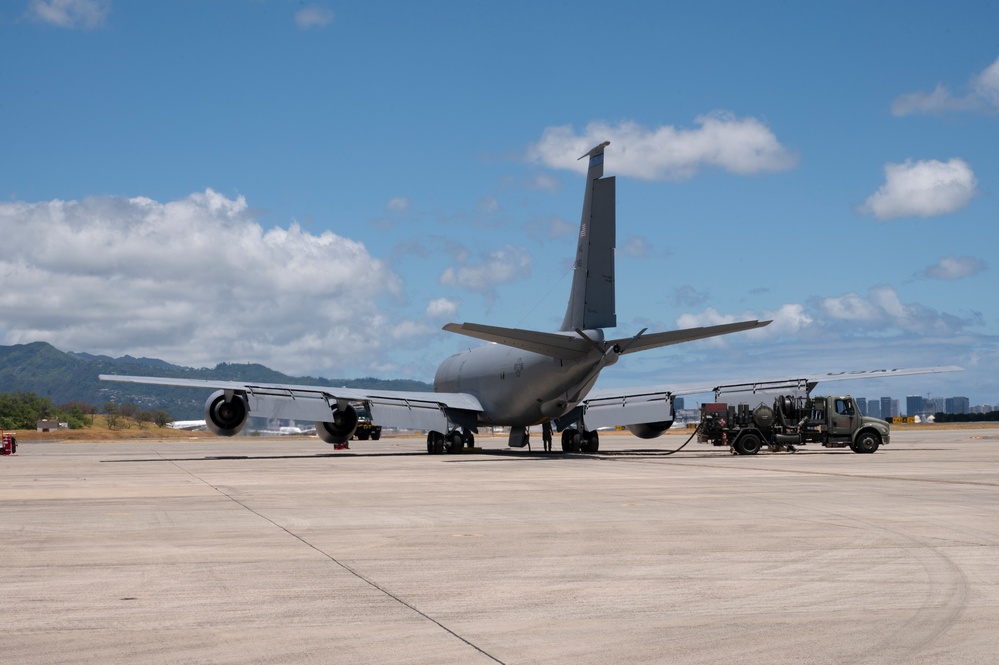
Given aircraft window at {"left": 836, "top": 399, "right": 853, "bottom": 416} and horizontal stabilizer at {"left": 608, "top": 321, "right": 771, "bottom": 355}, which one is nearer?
horizontal stabilizer at {"left": 608, "top": 321, "right": 771, "bottom": 355}

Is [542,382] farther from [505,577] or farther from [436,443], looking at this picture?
[505,577]

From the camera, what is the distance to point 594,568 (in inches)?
426

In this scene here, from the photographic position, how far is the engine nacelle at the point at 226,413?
4084 centimetres

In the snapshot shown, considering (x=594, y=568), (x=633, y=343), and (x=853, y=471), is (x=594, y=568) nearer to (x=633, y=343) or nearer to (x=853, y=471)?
(x=853, y=471)

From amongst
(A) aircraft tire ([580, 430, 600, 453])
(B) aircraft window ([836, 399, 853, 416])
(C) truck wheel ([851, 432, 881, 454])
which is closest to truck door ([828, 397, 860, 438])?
(B) aircraft window ([836, 399, 853, 416])

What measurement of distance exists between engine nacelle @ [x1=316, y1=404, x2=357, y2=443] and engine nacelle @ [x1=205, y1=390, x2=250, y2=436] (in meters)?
3.48

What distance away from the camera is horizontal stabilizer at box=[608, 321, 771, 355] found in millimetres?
30828

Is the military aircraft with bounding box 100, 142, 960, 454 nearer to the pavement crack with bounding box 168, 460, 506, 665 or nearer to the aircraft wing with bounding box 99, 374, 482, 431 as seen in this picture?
the aircraft wing with bounding box 99, 374, 482, 431

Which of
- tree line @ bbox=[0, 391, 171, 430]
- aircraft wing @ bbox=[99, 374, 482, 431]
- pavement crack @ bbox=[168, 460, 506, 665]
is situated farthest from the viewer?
tree line @ bbox=[0, 391, 171, 430]

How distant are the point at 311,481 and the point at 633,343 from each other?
1310 cm

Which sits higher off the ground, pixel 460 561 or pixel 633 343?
pixel 633 343

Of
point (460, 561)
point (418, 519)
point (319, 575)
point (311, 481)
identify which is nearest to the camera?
point (319, 575)

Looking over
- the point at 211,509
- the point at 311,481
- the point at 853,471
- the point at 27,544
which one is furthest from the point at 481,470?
the point at 27,544

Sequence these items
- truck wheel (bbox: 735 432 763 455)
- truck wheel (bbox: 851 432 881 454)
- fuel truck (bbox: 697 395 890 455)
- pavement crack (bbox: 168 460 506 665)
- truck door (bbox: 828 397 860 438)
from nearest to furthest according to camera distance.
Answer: pavement crack (bbox: 168 460 506 665) → truck wheel (bbox: 735 432 763 455) → truck wheel (bbox: 851 432 881 454) → fuel truck (bbox: 697 395 890 455) → truck door (bbox: 828 397 860 438)
